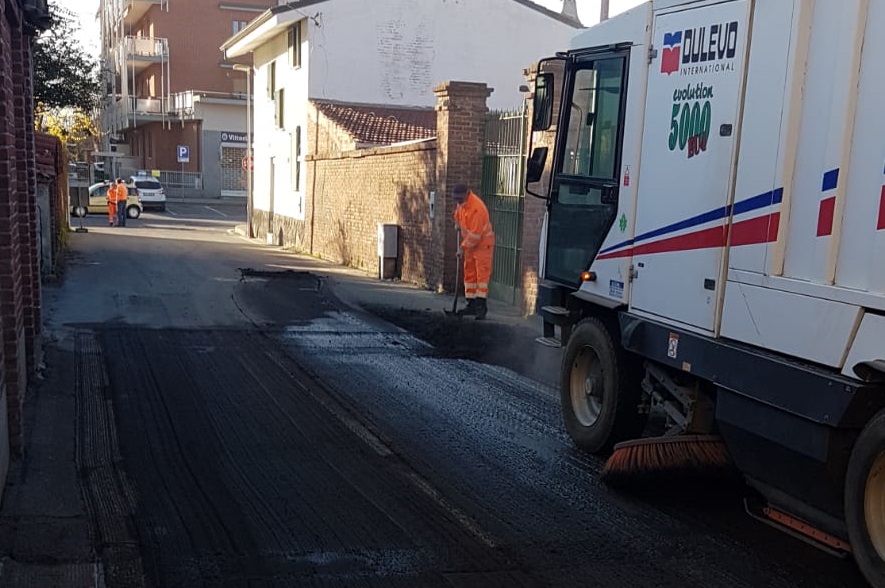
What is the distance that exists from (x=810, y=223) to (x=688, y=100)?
1.38m

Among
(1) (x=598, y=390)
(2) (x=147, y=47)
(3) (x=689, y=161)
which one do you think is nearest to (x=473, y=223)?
(1) (x=598, y=390)

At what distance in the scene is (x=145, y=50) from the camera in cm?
5697

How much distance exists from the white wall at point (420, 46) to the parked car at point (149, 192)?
19.5m

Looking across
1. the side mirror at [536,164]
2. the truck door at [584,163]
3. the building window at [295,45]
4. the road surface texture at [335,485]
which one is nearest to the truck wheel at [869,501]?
the road surface texture at [335,485]

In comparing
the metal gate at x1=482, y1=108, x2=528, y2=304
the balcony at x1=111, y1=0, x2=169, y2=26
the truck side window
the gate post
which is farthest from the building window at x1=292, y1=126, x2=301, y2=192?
the balcony at x1=111, y1=0, x2=169, y2=26

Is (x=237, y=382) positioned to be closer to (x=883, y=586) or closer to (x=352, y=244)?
(x=883, y=586)

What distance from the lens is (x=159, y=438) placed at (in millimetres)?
6945

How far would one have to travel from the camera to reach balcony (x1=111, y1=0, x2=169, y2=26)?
2195 inches

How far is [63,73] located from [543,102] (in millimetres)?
19712

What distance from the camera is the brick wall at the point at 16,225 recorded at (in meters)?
6.56

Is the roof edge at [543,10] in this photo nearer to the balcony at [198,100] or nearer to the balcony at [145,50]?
the balcony at [198,100]

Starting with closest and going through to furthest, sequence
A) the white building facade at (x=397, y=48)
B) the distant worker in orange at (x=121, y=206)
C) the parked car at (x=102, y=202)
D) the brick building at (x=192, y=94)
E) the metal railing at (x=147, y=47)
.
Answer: the white building facade at (x=397, y=48) → the distant worker in orange at (x=121, y=206) → the parked car at (x=102, y=202) → the brick building at (x=192, y=94) → the metal railing at (x=147, y=47)

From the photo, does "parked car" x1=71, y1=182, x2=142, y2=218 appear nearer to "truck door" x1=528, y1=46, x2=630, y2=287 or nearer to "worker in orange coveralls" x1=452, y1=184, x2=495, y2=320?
"worker in orange coveralls" x1=452, y1=184, x2=495, y2=320

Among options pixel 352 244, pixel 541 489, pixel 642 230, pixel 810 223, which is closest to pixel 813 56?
pixel 810 223
